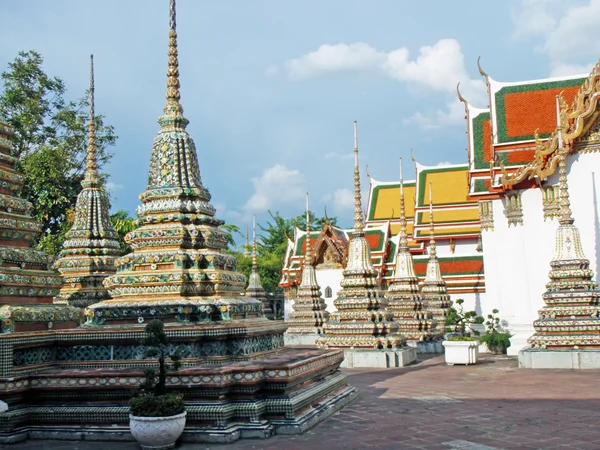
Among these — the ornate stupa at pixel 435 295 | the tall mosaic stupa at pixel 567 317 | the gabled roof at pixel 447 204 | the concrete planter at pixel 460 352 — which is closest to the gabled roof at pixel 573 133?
the tall mosaic stupa at pixel 567 317

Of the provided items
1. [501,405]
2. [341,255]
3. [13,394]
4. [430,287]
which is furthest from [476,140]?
[13,394]

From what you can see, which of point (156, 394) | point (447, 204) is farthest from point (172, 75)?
point (447, 204)

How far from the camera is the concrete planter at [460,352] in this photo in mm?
16367

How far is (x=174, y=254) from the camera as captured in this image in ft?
27.1

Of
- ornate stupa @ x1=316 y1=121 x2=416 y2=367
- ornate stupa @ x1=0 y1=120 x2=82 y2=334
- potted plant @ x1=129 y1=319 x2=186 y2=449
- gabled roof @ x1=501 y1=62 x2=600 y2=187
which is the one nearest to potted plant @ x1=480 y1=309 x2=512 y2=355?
ornate stupa @ x1=316 y1=121 x2=416 y2=367

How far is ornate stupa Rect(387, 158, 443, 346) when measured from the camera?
2112 centimetres

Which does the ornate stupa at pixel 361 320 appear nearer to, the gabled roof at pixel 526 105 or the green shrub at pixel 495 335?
the green shrub at pixel 495 335

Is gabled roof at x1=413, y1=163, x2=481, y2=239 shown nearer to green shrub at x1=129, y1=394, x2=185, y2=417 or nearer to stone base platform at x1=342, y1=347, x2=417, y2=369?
stone base platform at x1=342, y1=347, x2=417, y2=369

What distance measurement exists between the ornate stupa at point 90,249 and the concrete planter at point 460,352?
8.41 m

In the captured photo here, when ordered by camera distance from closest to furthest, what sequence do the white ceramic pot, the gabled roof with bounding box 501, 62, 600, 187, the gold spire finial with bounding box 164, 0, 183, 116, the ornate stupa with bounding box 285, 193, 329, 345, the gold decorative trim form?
1. the white ceramic pot
2. the gold spire finial with bounding box 164, 0, 183, 116
3. the gabled roof with bounding box 501, 62, 600, 187
4. the gold decorative trim
5. the ornate stupa with bounding box 285, 193, 329, 345

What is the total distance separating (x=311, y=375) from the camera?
8.15 meters

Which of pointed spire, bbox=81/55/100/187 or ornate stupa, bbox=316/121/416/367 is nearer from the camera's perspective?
pointed spire, bbox=81/55/100/187

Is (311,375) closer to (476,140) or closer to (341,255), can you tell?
(476,140)

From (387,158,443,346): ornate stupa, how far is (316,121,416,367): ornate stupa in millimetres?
3427
